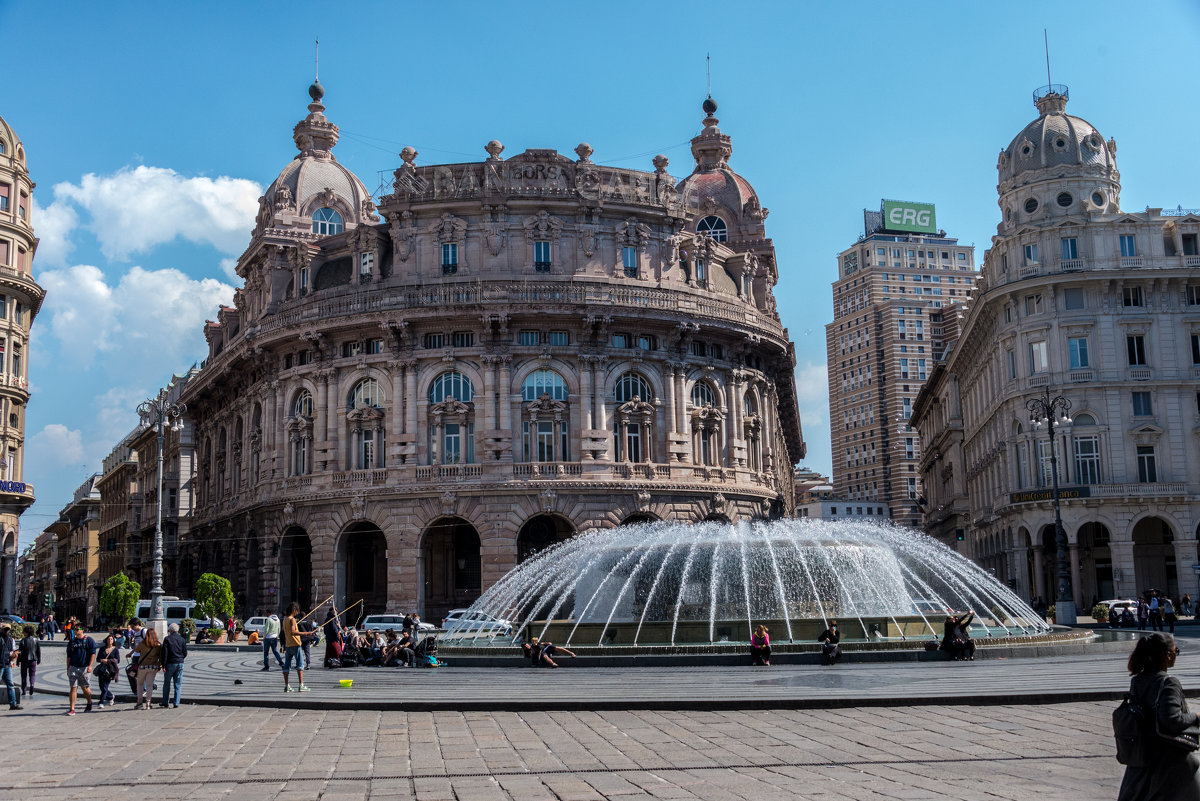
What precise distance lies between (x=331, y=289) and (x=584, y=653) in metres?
33.5

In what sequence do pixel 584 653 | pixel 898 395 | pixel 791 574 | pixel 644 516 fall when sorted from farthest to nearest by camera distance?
1. pixel 898 395
2. pixel 644 516
3. pixel 791 574
4. pixel 584 653

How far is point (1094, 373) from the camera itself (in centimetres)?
5356

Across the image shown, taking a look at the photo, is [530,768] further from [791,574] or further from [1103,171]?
[1103,171]

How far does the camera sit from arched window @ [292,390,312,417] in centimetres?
5497

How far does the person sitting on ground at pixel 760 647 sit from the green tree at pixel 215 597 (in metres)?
33.7

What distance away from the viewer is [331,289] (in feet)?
180

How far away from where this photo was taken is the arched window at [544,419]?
5128 cm

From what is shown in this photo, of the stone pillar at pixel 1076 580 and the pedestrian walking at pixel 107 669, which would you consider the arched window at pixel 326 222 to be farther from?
the pedestrian walking at pixel 107 669

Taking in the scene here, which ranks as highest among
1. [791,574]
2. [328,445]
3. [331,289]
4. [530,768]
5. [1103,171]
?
[1103,171]

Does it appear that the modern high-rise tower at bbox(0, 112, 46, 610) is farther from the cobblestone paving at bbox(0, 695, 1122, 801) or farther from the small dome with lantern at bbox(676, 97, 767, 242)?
the cobblestone paving at bbox(0, 695, 1122, 801)

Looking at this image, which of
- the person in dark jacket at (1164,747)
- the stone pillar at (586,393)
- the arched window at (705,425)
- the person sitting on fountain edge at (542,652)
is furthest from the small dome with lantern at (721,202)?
the person in dark jacket at (1164,747)

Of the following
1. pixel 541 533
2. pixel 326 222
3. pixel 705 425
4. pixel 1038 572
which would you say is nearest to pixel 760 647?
pixel 541 533

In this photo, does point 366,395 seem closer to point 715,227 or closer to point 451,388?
point 451,388

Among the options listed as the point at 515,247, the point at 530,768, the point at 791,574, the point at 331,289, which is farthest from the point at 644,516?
the point at 530,768
